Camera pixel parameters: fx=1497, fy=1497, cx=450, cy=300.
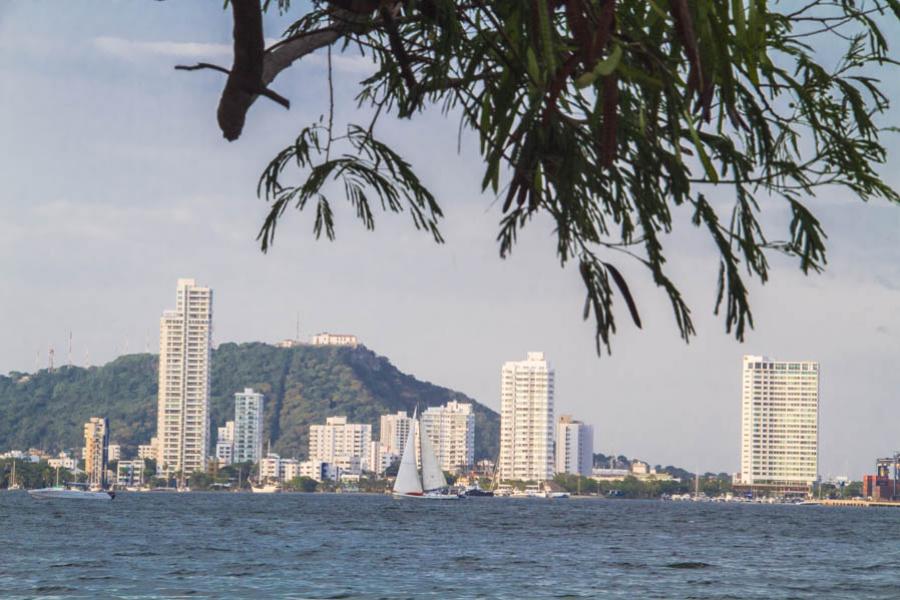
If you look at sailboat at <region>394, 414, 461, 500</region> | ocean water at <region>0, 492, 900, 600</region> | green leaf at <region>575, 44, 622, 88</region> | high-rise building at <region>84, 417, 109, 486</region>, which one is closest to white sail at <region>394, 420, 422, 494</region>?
sailboat at <region>394, 414, 461, 500</region>

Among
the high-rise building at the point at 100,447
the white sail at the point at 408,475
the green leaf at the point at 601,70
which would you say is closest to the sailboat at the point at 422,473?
the white sail at the point at 408,475

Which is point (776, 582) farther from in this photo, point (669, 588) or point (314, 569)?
point (314, 569)

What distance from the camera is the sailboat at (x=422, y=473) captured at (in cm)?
13800

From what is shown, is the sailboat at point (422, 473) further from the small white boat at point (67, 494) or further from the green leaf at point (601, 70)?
the green leaf at point (601, 70)

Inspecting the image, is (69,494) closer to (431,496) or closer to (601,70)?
(431,496)

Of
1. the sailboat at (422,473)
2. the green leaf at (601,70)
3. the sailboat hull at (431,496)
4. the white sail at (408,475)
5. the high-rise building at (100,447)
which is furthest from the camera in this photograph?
the high-rise building at (100,447)

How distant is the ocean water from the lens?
125 feet

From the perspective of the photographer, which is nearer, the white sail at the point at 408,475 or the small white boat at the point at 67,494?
the small white boat at the point at 67,494

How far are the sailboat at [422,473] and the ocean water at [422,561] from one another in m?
50.0

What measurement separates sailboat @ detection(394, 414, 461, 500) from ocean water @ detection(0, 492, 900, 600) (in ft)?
164

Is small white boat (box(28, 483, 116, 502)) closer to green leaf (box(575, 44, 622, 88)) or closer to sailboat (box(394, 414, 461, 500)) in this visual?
sailboat (box(394, 414, 461, 500))

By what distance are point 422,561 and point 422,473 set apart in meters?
91.5

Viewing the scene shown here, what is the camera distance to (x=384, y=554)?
174 ft

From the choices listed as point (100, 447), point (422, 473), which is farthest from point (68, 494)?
point (100, 447)
